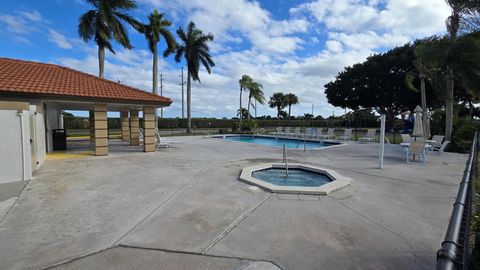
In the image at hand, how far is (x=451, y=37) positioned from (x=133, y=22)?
71.5ft

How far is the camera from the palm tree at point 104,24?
64.8 ft

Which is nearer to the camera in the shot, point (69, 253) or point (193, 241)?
point (69, 253)

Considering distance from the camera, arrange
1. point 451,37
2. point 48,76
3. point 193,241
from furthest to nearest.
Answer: point 451,37
point 48,76
point 193,241

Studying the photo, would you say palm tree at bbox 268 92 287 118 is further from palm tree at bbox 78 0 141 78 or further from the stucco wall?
the stucco wall

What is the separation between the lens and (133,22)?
72.1 feet

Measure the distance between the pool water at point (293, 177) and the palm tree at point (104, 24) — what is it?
17.4m

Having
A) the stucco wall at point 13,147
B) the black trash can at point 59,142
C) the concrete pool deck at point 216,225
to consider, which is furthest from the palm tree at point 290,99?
the stucco wall at point 13,147

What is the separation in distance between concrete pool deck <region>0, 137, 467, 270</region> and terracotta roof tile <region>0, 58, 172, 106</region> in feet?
14.3

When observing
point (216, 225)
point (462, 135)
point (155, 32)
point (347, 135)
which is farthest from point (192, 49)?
point (216, 225)

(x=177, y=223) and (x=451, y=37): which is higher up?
(x=451, y=37)

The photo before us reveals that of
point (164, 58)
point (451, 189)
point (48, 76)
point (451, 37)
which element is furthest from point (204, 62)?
point (451, 189)

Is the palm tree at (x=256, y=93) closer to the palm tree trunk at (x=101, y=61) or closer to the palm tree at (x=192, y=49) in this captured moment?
the palm tree at (x=192, y=49)

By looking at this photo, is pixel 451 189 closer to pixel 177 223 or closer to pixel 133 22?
pixel 177 223

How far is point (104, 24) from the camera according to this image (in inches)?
788
